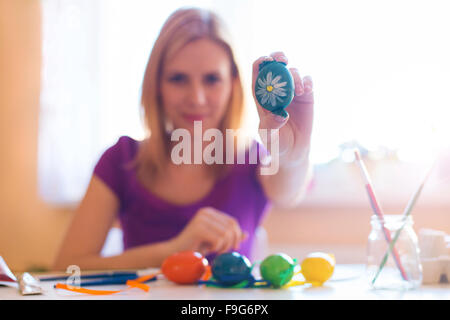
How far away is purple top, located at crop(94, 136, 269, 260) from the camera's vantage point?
1.02 m

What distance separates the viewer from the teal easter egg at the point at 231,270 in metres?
0.50

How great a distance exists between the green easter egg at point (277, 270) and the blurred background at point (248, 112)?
563mm

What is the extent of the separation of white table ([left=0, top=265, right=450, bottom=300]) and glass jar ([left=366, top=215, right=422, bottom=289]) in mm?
14

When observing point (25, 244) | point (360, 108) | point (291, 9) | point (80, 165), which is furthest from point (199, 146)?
point (25, 244)

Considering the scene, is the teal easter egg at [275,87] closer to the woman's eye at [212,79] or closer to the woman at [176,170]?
the woman at [176,170]

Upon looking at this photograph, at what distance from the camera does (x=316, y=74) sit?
3.88ft

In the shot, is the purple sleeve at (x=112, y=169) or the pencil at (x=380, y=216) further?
the purple sleeve at (x=112, y=169)

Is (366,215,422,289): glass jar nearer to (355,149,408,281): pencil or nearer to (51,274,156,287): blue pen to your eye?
(355,149,408,281): pencil

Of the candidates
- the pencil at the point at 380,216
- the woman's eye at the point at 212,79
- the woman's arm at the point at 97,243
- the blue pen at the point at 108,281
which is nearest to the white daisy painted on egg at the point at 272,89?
the pencil at the point at 380,216

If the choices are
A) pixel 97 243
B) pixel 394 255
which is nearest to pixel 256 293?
pixel 394 255

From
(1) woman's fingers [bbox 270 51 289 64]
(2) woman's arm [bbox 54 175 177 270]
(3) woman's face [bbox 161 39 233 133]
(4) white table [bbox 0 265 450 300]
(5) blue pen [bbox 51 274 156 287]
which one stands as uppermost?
(3) woman's face [bbox 161 39 233 133]

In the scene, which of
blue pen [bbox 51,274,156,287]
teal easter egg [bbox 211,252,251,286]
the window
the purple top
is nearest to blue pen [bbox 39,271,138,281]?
blue pen [bbox 51,274,156,287]

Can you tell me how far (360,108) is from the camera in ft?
4.42

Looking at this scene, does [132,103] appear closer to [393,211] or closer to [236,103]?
[236,103]
